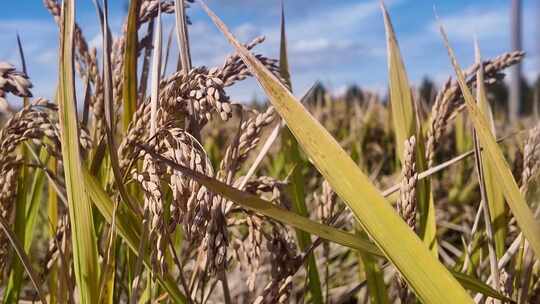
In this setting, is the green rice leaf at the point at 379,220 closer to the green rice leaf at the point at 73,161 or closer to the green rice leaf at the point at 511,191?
the green rice leaf at the point at 511,191

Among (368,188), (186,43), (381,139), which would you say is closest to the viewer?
(368,188)

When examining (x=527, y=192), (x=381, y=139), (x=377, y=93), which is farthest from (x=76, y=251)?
(x=377, y=93)

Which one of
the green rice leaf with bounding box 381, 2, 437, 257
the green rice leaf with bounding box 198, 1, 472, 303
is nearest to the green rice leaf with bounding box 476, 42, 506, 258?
the green rice leaf with bounding box 381, 2, 437, 257

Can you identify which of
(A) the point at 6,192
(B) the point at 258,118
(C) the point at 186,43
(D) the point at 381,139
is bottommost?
(D) the point at 381,139

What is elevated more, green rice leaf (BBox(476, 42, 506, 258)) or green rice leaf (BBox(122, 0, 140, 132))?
green rice leaf (BBox(122, 0, 140, 132))

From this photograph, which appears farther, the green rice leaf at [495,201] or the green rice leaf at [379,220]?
the green rice leaf at [495,201]

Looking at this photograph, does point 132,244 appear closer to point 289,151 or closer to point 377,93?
point 289,151

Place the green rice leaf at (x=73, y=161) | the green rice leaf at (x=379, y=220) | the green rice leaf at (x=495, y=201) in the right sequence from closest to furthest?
1. the green rice leaf at (x=379, y=220)
2. the green rice leaf at (x=73, y=161)
3. the green rice leaf at (x=495, y=201)

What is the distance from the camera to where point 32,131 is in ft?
2.83

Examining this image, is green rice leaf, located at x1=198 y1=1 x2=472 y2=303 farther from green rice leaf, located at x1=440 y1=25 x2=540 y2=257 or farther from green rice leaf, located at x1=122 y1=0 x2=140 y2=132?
green rice leaf, located at x1=122 y1=0 x2=140 y2=132

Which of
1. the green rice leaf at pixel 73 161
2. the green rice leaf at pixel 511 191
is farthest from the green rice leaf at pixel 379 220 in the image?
the green rice leaf at pixel 73 161

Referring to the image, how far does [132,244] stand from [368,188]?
1.18 feet

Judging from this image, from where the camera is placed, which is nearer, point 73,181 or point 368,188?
point 368,188

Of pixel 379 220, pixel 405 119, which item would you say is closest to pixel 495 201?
pixel 405 119
